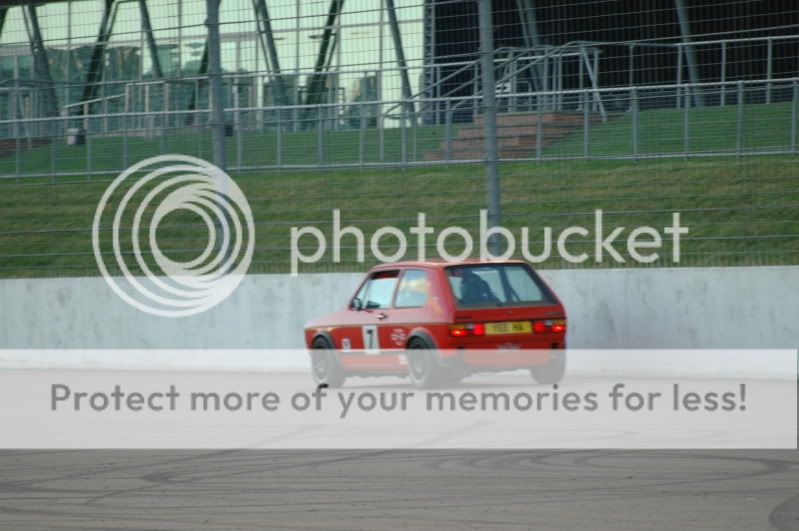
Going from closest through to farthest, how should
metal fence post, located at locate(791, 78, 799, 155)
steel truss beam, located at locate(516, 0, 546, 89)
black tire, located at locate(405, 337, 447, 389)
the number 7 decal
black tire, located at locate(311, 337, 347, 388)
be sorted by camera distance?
black tire, located at locate(405, 337, 447, 389) < the number 7 decal < black tire, located at locate(311, 337, 347, 388) < metal fence post, located at locate(791, 78, 799, 155) < steel truss beam, located at locate(516, 0, 546, 89)

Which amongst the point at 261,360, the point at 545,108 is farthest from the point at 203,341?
the point at 545,108

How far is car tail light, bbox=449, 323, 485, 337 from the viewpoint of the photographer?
623 inches

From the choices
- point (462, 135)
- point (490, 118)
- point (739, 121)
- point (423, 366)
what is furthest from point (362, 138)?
point (423, 366)

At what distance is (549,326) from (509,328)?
49cm

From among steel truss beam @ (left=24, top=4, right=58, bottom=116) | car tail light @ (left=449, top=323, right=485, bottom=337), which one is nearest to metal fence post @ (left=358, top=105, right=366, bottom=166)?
car tail light @ (left=449, top=323, right=485, bottom=337)

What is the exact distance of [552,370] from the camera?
16.4 metres

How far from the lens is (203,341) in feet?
67.8

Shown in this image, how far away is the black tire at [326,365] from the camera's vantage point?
56.6 feet

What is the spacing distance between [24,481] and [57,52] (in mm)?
15683

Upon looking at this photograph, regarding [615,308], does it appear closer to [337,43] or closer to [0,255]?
[337,43]

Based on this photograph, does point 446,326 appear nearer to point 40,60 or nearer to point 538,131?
point 538,131

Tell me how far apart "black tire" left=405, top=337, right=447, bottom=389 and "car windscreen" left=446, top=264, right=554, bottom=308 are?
59 centimetres

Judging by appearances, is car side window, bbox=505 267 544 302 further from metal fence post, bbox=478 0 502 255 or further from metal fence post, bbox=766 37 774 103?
metal fence post, bbox=766 37 774 103

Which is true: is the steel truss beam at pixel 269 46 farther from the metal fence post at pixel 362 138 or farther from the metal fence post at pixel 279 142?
the metal fence post at pixel 362 138
